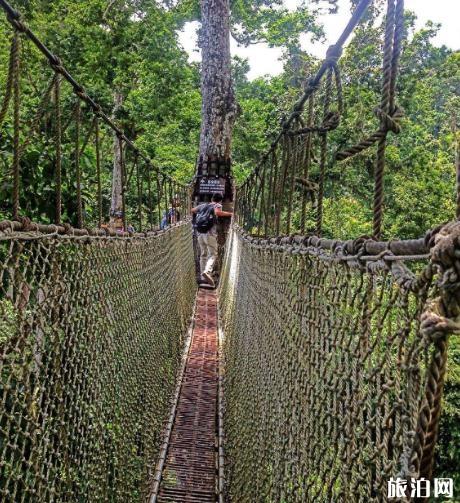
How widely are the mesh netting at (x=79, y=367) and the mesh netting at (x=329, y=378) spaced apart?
45 centimetres

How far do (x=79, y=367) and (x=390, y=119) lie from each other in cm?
100

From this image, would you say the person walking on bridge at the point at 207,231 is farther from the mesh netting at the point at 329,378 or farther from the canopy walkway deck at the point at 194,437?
the mesh netting at the point at 329,378

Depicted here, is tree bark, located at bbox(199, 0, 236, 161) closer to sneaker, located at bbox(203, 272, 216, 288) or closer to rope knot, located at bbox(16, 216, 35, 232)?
sneaker, located at bbox(203, 272, 216, 288)

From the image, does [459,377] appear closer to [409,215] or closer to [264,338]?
[264,338]

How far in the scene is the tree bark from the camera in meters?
6.99

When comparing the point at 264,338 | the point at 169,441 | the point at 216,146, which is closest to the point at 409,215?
the point at 216,146

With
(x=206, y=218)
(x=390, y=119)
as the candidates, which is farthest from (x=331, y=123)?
(x=206, y=218)

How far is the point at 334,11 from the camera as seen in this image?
29.6 feet

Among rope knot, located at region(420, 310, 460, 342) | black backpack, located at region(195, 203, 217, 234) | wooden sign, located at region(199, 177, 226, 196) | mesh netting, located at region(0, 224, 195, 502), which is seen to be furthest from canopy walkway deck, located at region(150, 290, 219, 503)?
wooden sign, located at region(199, 177, 226, 196)

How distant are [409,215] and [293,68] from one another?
187 inches

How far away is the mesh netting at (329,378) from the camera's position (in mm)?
659

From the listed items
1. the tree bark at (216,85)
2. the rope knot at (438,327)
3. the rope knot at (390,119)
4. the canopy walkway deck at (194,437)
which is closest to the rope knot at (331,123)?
the rope knot at (390,119)

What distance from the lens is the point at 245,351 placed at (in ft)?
8.09

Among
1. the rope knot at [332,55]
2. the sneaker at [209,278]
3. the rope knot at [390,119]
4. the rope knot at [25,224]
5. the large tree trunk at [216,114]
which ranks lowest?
the sneaker at [209,278]
